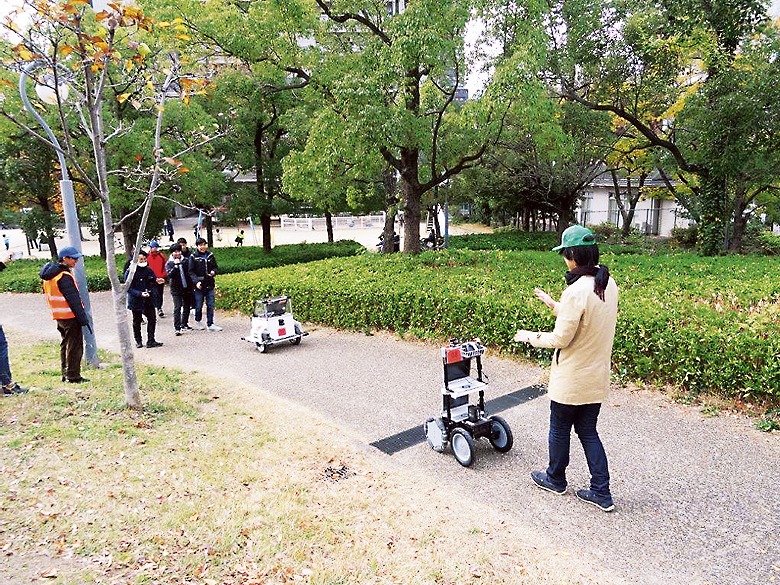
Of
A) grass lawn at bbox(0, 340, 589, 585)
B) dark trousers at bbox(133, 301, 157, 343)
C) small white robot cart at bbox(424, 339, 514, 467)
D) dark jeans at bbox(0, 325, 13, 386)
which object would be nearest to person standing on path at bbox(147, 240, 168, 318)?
dark trousers at bbox(133, 301, 157, 343)

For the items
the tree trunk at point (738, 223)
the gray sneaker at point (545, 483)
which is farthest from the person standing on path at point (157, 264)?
the tree trunk at point (738, 223)

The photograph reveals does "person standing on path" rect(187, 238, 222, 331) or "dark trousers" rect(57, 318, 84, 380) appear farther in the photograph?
"person standing on path" rect(187, 238, 222, 331)

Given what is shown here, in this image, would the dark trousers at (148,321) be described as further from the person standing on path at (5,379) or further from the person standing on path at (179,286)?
the person standing on path at (5,379)

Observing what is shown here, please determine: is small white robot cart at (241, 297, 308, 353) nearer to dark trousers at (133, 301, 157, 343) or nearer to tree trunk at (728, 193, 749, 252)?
dark trousers at (133, 301, 157, 343)

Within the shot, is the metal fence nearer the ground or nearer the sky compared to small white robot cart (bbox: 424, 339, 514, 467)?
nearer the sky

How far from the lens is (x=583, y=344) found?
3.34m

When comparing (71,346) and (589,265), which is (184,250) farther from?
(589,265)

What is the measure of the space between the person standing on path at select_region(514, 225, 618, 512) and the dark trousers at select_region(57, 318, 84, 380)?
16.5ft

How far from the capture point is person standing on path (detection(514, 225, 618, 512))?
3279 millimetres

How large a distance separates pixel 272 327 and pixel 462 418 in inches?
170

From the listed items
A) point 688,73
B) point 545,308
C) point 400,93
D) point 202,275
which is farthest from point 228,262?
point 688,73

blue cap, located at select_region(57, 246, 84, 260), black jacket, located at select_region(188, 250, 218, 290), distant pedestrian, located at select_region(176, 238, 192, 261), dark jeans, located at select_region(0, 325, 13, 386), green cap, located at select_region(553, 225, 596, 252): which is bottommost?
dark jeans, located at select_region(0, 325, 13, 386)

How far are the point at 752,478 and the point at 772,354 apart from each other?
4.61 feet

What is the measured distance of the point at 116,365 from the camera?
23.6ft
